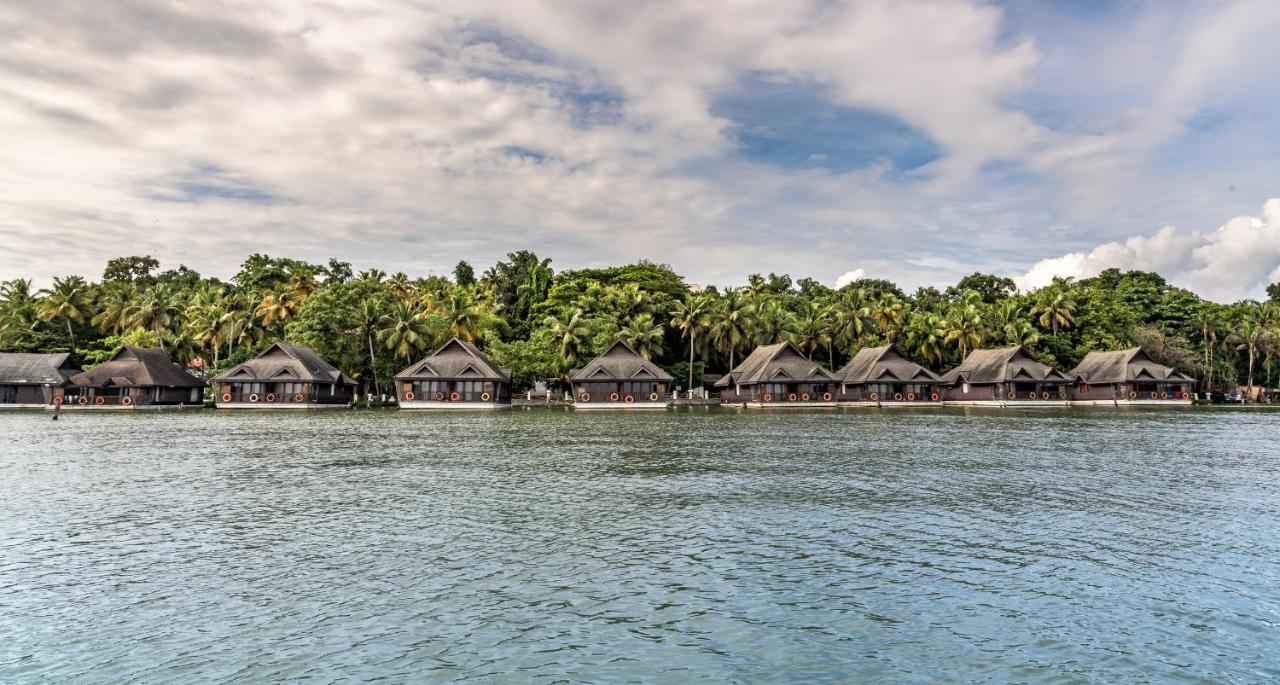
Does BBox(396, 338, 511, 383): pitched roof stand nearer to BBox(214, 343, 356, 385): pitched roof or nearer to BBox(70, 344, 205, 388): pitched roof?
BBox(214, 343, 356, 385): pitched roof

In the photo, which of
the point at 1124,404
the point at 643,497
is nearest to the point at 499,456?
the point at 643,497

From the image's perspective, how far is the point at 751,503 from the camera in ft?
55.8

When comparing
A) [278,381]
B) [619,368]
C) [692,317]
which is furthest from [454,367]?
[692,317]

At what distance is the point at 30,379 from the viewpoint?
6638cm

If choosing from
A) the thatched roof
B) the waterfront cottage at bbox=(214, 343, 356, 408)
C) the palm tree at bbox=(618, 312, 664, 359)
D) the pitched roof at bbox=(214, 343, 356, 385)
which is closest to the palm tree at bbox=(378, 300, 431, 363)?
the waterfront cottage at bbox=(214, 343, 356, 408)

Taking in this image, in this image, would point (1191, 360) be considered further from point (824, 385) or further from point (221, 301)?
point (221, 301)

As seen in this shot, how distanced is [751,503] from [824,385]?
57.5 metres

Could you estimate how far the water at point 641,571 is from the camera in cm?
823

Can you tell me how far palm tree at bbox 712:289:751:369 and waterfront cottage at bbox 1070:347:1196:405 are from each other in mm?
32796

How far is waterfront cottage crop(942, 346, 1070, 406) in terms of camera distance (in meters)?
70.6

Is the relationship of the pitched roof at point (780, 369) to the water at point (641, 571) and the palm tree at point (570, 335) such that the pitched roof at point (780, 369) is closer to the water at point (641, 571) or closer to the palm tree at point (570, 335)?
the palm tree at point (570, 335)

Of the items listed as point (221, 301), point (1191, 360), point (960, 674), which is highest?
point (221, 301)

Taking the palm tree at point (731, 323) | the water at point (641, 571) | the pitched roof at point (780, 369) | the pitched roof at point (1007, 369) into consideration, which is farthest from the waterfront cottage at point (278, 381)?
the pitched roof at point (1007, 369)

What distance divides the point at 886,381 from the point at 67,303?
8382 cm
